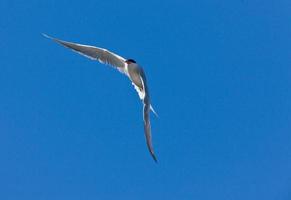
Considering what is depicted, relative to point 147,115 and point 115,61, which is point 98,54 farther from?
point 147,115

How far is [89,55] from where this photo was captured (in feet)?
9.32

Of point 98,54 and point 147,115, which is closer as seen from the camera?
point 147,115

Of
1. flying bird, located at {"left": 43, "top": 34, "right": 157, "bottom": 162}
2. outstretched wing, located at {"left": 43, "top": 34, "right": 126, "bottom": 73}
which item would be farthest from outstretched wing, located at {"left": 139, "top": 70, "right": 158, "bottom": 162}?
outstretched wing, located at {"left": 43, "top": 34, "right": 126, "bottom": 73}

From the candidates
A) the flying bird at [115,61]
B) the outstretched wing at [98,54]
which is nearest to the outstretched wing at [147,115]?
the flying bird at [115,61]

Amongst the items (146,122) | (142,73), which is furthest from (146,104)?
(142,73)

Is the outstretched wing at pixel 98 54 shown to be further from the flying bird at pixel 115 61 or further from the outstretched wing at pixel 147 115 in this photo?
the outstretched wing at pixel 147 115

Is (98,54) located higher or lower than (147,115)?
higher

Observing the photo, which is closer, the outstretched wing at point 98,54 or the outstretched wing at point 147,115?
the outstretched wing at point 147,115

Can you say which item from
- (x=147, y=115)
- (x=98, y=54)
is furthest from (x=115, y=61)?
(x=147, y=115)

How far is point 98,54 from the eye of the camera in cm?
287

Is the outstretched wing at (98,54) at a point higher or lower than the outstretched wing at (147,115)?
higher

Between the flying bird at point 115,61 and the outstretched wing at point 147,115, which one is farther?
the flying bird at point 115,61

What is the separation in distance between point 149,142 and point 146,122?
72 millimetres

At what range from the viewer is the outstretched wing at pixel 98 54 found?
2811mm
